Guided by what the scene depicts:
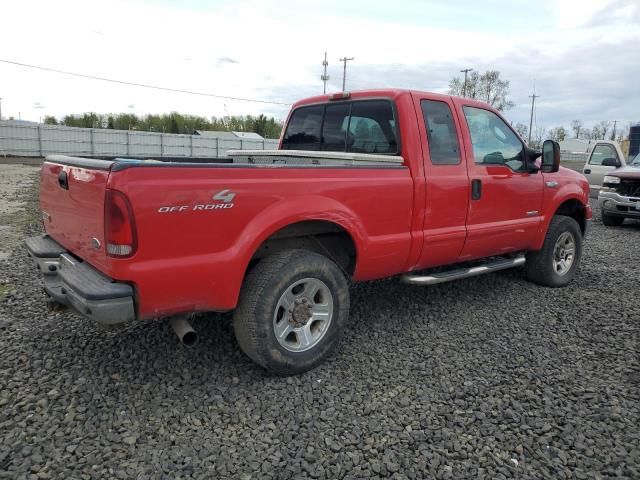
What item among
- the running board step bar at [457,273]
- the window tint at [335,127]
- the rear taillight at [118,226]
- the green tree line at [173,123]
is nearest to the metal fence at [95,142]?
the green tree line at [173,123]

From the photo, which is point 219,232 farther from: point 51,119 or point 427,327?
point 51,119

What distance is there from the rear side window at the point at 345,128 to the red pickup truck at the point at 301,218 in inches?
0.6

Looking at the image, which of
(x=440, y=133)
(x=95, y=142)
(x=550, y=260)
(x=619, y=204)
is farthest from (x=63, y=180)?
(x=95, y=142)

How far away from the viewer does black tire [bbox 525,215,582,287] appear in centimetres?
548

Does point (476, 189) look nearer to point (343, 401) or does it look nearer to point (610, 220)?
point (343, 401)

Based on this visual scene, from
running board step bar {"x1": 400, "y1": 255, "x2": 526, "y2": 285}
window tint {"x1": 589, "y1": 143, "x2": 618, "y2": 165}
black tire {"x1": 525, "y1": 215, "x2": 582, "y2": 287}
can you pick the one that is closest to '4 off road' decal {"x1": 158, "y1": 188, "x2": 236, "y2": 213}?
running board step bar {"x1": 400, "y1": 255, "x2": 526, "y2": 285}

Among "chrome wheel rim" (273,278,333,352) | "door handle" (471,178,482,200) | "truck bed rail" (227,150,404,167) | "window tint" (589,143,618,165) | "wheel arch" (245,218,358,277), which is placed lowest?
"chrome wheel rim" (273,278,333,352)

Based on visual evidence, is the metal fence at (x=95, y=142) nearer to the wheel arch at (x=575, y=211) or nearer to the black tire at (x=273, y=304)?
the wheel arch at (x=575, y=211)

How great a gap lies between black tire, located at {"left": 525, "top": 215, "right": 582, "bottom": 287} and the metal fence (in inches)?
986

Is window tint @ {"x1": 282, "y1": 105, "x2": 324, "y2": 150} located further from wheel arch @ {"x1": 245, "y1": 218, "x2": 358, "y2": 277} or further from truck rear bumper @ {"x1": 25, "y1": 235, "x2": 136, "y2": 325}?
truck rear bumper @ {"x1": 25, "y1": 235, "x2": 136, "y2": 325}

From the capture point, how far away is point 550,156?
5051 mm

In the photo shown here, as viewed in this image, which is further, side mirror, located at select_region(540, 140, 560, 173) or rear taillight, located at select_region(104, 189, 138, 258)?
side mirror, located at select_region(540, 140, 560, 173)

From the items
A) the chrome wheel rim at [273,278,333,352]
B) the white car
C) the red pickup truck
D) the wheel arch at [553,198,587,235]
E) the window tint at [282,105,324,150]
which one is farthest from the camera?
the white car

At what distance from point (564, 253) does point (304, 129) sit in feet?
10.9
